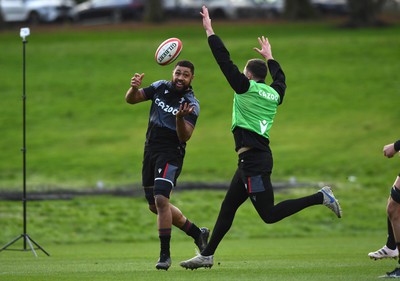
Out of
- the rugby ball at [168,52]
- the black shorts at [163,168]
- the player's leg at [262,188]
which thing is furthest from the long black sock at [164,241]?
the rugby ball at [168,52]

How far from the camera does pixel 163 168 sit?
11.4 m

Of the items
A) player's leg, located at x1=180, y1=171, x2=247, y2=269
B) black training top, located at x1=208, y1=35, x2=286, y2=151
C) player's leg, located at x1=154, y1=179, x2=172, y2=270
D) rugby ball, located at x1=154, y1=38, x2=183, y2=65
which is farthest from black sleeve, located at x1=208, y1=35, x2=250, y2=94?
player's leg, located at x1=154, y1=179, x2=172, y2=270

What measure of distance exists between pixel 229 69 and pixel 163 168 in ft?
5.14

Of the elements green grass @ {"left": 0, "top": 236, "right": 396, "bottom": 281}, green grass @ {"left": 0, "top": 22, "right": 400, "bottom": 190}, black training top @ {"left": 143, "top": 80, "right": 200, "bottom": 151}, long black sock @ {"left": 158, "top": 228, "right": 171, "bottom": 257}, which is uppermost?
black training top @ {"left": 143, "top": 80, "right": 200, "bottom": 151}

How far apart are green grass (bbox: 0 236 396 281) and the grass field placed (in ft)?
0.11

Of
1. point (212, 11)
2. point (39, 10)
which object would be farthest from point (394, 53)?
point (39, 10)

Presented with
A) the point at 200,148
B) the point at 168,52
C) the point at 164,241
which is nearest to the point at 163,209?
the point at 164,241

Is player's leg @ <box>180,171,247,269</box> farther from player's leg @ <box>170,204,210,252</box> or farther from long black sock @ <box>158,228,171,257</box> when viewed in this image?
player's leg @ <box>170,204,210,252</box>

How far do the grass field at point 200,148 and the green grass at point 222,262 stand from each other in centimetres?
3

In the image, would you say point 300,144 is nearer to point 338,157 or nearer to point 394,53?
point 338,157

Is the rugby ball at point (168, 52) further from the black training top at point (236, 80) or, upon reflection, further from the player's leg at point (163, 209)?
the player's leg at point (163, 209)

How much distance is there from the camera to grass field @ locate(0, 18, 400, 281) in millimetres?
13555

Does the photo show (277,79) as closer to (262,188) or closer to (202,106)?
(262,188)

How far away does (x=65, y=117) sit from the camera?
1351 inches
